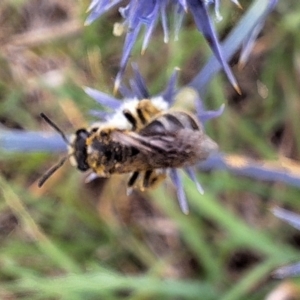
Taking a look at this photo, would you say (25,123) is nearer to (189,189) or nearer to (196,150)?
(189,189)

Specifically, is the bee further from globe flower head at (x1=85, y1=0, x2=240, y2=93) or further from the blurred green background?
the blurred green background

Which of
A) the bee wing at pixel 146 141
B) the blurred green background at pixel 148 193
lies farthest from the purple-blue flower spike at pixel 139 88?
the blurred green background at pixel 148 193

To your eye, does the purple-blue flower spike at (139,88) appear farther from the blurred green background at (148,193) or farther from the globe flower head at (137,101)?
the blurred green background at (148,193)

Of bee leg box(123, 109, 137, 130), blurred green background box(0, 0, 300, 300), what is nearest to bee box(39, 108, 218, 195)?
bee leg box(123, 109, 137, 130)

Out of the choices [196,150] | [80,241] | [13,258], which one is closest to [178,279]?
[80,241]

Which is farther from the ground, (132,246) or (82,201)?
(82,201)
